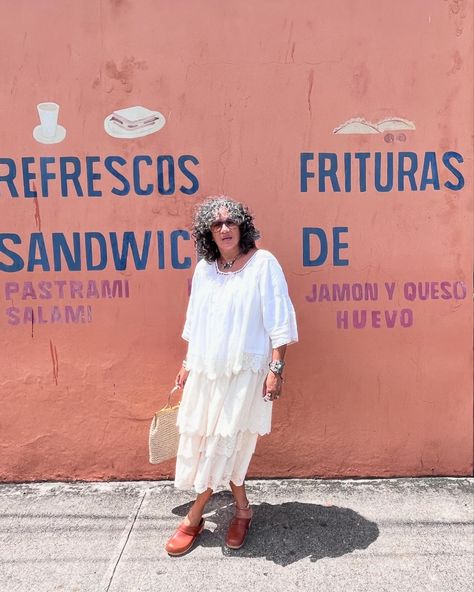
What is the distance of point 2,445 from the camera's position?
3273 millimetres

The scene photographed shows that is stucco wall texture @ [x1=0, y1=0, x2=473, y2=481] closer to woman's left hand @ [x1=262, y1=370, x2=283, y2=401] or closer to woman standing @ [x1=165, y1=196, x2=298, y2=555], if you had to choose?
woman standing @ [x1=165, y1=196, x2=298, y2=555]

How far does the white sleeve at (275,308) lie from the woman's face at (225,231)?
18cm

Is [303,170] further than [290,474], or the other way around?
[290,474]

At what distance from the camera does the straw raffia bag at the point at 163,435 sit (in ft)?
9.19

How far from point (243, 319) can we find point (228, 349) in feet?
0.51

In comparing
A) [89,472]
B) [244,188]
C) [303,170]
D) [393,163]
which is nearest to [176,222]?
[244,188]

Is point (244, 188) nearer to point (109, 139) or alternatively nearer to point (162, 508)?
point (109, 139)

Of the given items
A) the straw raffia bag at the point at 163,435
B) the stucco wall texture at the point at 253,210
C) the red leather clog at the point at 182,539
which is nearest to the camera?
the red leather clog at the point at 182,539

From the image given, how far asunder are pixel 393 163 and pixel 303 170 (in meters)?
0.51

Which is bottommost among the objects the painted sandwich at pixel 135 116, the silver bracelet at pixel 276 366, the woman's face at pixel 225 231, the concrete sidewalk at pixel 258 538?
the concrete sidewalk at pixel 258 538

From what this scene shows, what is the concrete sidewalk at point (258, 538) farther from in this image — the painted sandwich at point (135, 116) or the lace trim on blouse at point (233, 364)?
the painted sandwich at point (135, 116)

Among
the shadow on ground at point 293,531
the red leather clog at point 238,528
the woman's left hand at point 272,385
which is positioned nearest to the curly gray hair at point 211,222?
the woman's left hand at point 272,385

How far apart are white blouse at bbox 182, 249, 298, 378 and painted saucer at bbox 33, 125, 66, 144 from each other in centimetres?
126

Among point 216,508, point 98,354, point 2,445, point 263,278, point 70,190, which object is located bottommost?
point 216,508
